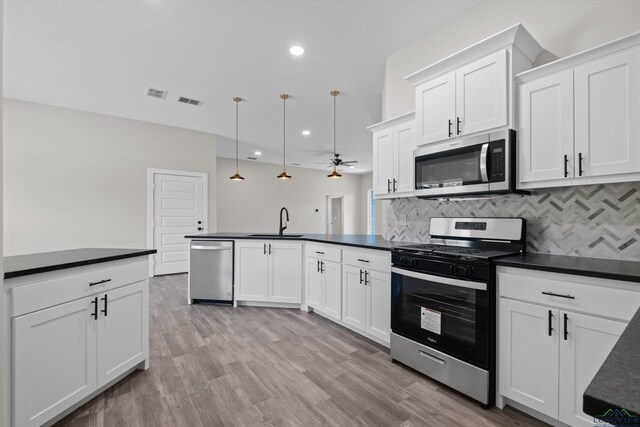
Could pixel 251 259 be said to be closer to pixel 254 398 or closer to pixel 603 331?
pixel 254 398

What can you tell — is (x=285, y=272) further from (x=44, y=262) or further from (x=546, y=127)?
(x=546, y=127)

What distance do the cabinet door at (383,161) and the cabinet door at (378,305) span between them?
0.94 m

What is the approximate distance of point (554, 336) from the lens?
1.58 meters

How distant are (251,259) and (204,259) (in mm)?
651

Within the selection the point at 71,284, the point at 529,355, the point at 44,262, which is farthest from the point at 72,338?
the point at 529,355

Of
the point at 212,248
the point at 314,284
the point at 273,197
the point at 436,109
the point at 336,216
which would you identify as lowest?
the point at 314,284

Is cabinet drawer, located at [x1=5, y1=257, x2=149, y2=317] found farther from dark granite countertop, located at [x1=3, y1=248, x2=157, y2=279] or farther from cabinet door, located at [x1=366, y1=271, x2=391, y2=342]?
cabinet door, located at [x1=366, y1=271, x2=391, y2=342]

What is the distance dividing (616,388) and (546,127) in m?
1.97

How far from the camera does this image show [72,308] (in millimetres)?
1670

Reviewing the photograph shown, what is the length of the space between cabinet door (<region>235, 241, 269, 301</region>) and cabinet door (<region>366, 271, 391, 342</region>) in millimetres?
1513

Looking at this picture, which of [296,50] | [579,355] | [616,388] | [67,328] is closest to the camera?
[616,388]

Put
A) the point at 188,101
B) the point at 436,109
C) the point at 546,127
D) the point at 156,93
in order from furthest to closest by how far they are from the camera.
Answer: the point at 188,101 < the point at 156,93 < the point at 436,109 < the point at 546,127

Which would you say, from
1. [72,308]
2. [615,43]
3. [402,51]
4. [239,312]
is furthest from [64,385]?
[402,51]

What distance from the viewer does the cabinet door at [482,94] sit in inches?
80.7
